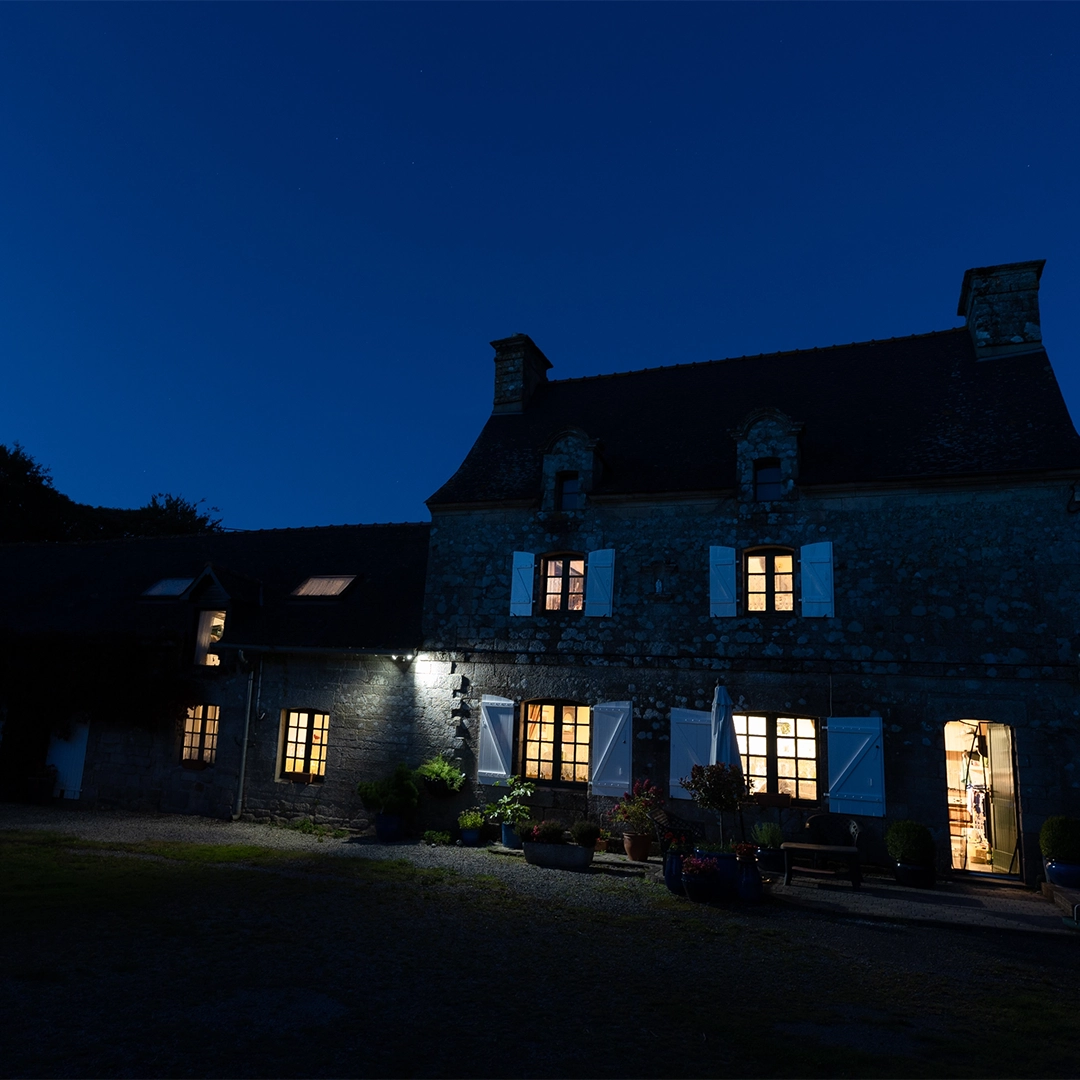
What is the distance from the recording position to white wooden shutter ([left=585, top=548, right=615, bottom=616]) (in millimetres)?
13695

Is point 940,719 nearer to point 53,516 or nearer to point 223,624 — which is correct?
point 223,624

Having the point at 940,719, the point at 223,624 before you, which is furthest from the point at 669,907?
the point at 223,624

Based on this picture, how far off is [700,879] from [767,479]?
6810 mm

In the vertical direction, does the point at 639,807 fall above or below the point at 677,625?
below

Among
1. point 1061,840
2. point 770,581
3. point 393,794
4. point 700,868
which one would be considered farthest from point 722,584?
point 393,794

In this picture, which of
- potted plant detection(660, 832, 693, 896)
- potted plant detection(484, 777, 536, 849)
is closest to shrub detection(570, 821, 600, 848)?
potted plant detection(484, 777, 536, 849)

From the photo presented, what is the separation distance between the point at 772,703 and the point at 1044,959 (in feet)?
16.7

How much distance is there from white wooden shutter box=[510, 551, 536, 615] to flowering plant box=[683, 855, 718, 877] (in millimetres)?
5607

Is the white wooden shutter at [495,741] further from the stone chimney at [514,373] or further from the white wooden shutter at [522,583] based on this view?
the stone chimney at [514,373]

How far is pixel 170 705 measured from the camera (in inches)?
641

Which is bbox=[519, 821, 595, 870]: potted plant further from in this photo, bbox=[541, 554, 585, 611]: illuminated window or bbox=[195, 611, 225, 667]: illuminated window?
bbox=[195, 611, 225, 667]: illuminated window

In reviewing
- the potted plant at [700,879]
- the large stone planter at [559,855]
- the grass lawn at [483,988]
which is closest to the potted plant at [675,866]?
the potted plant at [700,879]

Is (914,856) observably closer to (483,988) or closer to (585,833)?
(585,833)

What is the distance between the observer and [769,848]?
36.6ft
